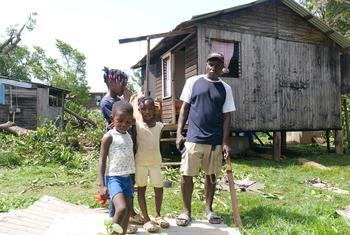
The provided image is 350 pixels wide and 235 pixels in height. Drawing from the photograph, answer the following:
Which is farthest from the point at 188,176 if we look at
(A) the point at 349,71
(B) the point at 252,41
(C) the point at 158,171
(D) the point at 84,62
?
(D) the point at 84,62

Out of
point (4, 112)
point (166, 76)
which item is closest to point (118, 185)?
point (166, 76)

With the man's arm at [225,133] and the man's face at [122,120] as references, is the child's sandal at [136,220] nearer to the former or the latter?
the man's face at [122,120]

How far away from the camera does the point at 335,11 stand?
67.4 ft

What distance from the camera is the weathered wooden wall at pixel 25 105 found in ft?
65.4

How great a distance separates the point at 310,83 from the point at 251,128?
119 inches

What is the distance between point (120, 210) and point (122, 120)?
0.84 metres

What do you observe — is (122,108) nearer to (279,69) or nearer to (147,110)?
(147,110)

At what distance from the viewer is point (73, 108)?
2450 cm

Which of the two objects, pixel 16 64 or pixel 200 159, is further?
pixel 16 64

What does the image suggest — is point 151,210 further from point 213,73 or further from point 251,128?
point 251,128

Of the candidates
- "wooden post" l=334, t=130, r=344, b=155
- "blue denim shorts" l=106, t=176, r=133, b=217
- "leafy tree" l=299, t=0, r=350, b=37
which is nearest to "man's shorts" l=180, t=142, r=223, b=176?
"blue denim shorts" l=106, t=176, r=133, b=217

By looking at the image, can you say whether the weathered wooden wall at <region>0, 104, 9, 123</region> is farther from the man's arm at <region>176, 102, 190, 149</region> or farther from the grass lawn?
the man's arm at <region>176, 102, 190, 149</region>

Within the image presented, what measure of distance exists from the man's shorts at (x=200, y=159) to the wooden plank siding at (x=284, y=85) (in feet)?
22.3

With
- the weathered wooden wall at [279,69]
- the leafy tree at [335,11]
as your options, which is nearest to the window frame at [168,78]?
the weathered wooden wall at [279,69]
